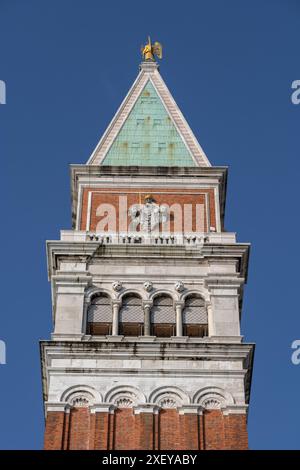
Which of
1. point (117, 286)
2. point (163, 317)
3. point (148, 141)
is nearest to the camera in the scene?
point (163, 317)

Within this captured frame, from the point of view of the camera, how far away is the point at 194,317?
53.2m

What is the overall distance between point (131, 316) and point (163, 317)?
1.24 metres

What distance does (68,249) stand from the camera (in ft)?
181

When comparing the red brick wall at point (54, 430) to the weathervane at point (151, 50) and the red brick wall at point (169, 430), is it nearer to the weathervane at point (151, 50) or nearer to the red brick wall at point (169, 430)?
the red brick wall at point (169, 430)

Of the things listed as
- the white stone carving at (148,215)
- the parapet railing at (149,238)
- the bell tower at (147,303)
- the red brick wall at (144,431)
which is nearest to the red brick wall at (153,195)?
the bell tower at (147,303)

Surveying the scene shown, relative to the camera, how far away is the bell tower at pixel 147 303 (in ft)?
160

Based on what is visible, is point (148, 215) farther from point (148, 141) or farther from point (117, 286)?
point (148, 141)

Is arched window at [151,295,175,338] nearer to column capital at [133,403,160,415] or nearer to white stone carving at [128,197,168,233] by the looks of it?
column capital at [133,403,160,415]

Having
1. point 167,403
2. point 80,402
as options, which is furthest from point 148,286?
point 80,402

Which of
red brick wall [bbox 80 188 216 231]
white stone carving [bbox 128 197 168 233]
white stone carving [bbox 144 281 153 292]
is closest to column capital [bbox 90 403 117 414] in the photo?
white stone carving [bbox 144 281 153 292]

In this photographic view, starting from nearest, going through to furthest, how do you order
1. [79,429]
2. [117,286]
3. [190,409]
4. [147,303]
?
[79,429] → [190,409] → [147,303] → [117,286]

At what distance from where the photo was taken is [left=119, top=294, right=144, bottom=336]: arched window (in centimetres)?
5253

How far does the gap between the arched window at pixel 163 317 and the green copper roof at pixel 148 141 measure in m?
9.16
